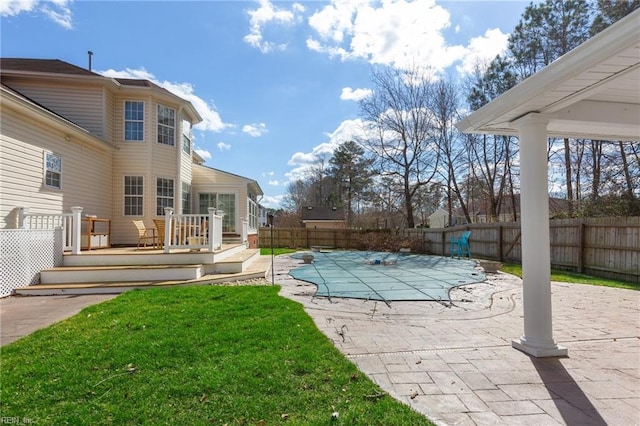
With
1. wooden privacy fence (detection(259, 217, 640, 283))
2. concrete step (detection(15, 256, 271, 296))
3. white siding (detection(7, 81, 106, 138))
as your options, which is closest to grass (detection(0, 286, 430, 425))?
concrete step (detection(15, 256, 271, 296))

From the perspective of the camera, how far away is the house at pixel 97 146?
771 centimetres

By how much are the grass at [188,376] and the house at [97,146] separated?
5.69 m

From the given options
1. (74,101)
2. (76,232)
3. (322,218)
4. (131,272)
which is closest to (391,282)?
(131,272)

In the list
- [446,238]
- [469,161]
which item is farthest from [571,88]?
[469,161]

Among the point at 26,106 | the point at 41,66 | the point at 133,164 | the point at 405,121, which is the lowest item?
the point at 133,164

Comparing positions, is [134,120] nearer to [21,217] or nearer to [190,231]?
[21,217]

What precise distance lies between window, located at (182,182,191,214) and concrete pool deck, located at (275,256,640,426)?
8.49m

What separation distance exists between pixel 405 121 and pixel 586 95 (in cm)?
1820

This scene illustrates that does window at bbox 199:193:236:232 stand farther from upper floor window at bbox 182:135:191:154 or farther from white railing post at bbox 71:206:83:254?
white railing post at bbox 71:206:83:254

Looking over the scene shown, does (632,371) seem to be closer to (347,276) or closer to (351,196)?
(347,276)

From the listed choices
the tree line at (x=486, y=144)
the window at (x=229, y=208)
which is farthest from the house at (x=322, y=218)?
the window at (x=229, y=208)

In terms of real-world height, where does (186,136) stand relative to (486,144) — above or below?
below

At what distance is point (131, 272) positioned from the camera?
7098mm

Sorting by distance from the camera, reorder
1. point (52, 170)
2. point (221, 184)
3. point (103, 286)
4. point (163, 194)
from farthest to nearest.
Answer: point (221, 184) < point (163, 194) < point (52, 170) < point (103, 286)
